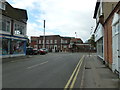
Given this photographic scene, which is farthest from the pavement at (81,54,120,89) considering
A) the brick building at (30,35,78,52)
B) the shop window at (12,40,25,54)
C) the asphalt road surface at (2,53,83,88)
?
the brick building at (30,35,78,52)

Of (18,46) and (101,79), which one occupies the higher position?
(18,46)

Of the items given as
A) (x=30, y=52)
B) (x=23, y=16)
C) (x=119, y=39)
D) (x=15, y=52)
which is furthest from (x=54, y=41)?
(x=119, y=39)

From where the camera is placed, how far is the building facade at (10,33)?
68.9ft

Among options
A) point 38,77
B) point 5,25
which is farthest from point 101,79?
point 5,25

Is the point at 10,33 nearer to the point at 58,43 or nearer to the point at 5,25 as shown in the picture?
the point at 5,25

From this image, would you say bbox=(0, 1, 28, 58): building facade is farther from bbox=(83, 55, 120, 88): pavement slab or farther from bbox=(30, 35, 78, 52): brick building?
bbox=(30, 35, 78, 52): brick building

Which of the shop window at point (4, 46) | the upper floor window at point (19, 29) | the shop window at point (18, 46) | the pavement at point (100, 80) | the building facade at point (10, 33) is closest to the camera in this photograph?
the pavement at point (100, 80)

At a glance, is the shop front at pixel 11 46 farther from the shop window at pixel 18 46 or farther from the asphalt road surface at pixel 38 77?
the asphalt road surface at pixel 38 77

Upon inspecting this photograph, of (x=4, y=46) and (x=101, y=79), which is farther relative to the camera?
(x=4, y=46)

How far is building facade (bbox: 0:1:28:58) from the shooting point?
2101 cm

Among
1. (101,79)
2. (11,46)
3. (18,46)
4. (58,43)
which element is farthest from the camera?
(58,43)

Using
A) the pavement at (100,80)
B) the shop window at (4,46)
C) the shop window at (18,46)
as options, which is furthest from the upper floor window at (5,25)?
the pavement at (100,80)

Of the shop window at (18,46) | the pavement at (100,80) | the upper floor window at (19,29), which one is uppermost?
the upper floor window at (19,29)

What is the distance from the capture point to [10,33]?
2270 cm
